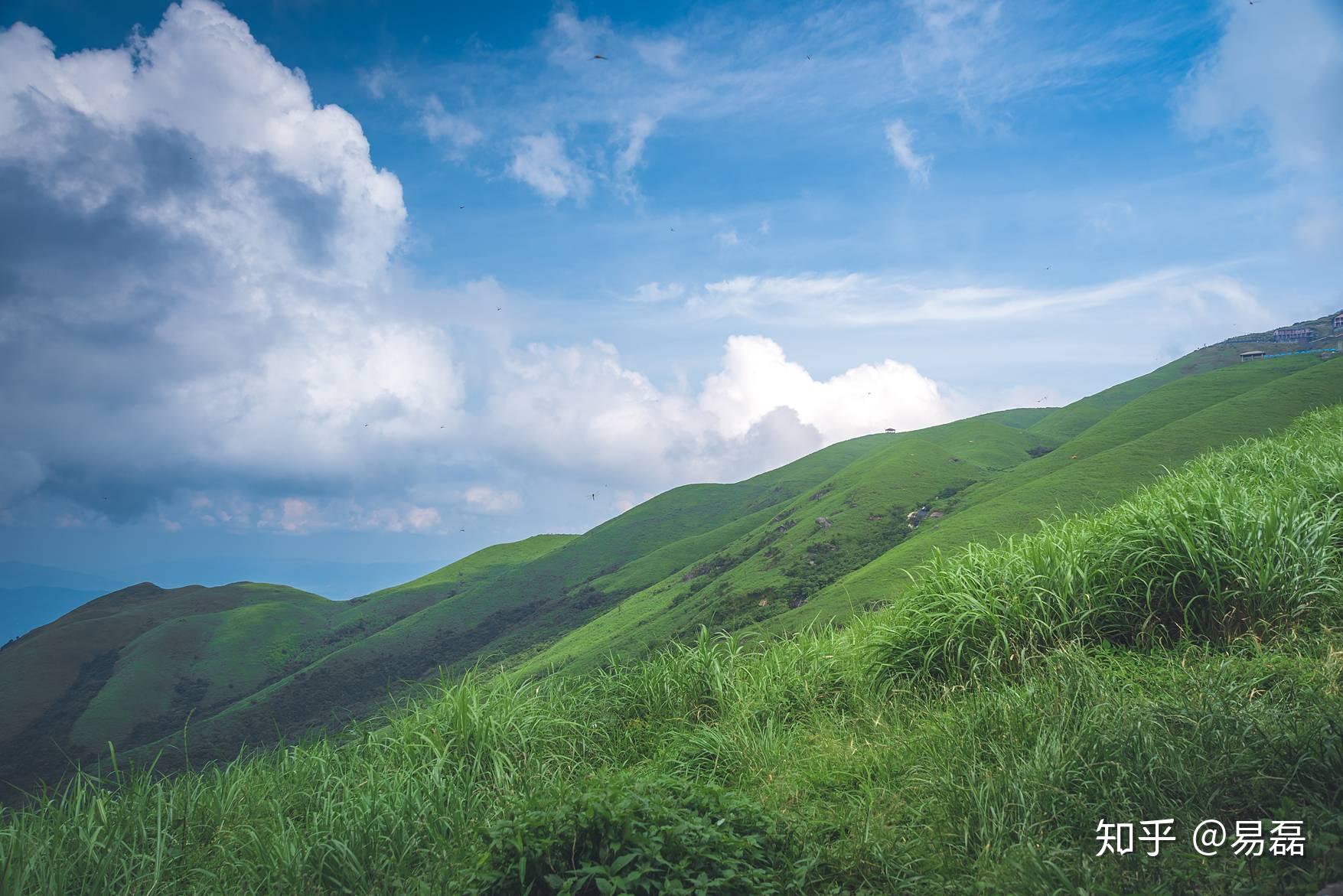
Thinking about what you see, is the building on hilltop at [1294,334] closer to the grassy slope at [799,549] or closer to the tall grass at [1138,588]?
the grassy slope at [799,549]

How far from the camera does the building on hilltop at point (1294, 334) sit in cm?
10800

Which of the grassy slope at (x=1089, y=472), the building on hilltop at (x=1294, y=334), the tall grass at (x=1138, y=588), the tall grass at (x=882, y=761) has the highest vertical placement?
the building on hilltop at (x=1294, y=334)

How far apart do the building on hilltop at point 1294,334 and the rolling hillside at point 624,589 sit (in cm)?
872

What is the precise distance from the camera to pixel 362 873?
12.8 feet

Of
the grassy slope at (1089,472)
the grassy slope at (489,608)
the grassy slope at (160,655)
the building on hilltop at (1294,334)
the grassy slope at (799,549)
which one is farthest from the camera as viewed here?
the building on hilltop at (1294,334)

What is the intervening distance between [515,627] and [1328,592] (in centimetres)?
8003

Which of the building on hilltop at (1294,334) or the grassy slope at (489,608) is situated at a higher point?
the building on hilltop at (1294,334)

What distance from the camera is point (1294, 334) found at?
365 ft

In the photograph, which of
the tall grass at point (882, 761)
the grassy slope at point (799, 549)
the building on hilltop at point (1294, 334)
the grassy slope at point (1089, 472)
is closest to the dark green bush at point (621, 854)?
the tall grass at point (882, 761)

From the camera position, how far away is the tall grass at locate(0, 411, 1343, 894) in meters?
3.36

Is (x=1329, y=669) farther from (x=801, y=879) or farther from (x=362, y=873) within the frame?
(x=362, y=873)

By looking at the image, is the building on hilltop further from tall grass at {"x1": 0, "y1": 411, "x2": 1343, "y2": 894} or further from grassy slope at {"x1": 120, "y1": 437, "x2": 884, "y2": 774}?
tall grass at {"x1": 0, "y1": 411, "x2": 1343, "y2": 894}

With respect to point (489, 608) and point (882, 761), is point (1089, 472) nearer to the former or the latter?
point (882, 761)

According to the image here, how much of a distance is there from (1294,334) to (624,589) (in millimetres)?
107033
